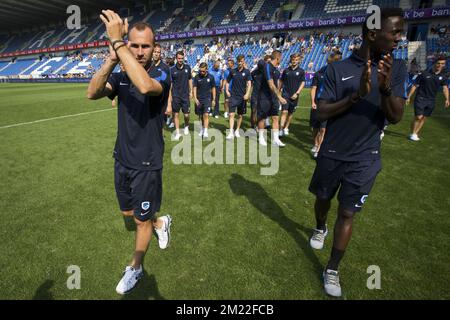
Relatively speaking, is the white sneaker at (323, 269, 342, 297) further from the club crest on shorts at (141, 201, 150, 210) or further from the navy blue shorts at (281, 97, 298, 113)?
the navy blue shorts at (281, 97, 298, 113)

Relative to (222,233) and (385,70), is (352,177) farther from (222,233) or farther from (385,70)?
(222,233)

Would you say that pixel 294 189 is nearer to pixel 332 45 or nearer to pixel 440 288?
pixel 440 288

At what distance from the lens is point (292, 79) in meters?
7.73

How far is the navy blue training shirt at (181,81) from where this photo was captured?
7996 millimetres

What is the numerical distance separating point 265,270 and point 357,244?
1356 millimetres

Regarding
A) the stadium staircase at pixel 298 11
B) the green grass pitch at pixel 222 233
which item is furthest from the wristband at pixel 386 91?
the stadium staircase at pixel 298 11

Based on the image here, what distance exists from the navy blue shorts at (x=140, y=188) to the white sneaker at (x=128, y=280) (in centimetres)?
57

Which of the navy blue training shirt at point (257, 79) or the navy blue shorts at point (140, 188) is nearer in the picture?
the navy blue shorts at point (140, 188)

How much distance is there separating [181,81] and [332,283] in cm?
682

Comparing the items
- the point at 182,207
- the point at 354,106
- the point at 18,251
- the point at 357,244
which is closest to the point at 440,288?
the point at 357,244

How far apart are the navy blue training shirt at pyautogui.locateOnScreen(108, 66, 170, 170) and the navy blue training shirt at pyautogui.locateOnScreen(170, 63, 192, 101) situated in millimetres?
5600

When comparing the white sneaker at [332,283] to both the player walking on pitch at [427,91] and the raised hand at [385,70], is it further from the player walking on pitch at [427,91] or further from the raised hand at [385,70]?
the player walking on pitch at [427,91]
